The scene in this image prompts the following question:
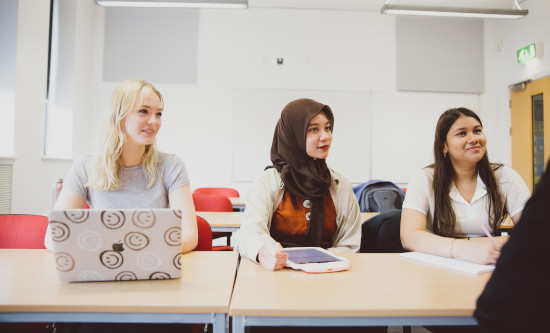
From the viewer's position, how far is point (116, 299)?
83 cm

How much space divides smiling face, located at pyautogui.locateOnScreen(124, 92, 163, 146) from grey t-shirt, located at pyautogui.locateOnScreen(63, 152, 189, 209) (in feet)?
0.40

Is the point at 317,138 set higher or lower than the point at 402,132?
lower

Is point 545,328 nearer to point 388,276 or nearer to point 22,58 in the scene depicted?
point 388,276

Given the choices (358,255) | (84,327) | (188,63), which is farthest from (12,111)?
(358,255)

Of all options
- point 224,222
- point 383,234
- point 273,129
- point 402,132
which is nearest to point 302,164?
point 383,234

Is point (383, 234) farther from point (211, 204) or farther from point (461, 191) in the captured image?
point (211, 204)

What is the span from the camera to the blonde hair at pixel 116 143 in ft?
4.62

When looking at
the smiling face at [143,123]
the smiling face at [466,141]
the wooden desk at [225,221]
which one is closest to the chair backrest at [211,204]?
the wooden desk at [225,221]

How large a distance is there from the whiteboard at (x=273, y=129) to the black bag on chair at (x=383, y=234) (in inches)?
129

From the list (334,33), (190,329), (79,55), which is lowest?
(190,329)

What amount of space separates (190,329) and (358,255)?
66 cm

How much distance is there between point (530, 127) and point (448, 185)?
385 centimetres

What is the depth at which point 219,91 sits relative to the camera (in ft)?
16.3

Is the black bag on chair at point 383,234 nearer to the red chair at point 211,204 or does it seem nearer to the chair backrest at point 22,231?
the chair backrest at point 22,231
